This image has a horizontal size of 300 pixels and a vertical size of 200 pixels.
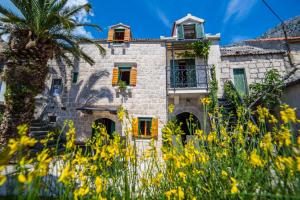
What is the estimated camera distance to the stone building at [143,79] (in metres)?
9.85

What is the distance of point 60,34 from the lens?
786cm

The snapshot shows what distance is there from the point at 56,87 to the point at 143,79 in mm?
6094

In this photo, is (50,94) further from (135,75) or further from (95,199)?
(95,199)

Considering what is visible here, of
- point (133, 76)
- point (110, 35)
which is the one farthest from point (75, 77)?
point (133, 76)

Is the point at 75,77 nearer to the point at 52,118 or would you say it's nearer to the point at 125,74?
the point at 52,118

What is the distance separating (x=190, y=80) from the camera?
1067cm

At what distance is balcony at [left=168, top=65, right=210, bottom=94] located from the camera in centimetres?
971

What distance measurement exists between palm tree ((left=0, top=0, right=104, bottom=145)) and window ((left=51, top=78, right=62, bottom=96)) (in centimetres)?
343

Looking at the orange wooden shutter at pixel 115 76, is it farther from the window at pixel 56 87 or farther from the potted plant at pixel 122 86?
the window at pixel 56 87

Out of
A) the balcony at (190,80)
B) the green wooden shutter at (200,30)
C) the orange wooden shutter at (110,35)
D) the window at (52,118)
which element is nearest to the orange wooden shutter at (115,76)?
the orange wooden shutter at (110,35)

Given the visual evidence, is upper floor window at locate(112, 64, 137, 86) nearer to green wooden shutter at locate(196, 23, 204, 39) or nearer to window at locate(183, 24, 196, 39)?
window at locate(183, 24, 196, 39)

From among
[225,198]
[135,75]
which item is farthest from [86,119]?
[225,198]

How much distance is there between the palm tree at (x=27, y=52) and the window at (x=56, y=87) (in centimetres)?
343

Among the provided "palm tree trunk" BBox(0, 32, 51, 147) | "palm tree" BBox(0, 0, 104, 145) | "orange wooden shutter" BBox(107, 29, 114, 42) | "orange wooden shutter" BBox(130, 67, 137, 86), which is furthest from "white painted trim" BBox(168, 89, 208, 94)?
"palm tree trunk" BBox(0, 32, 51, 147)
